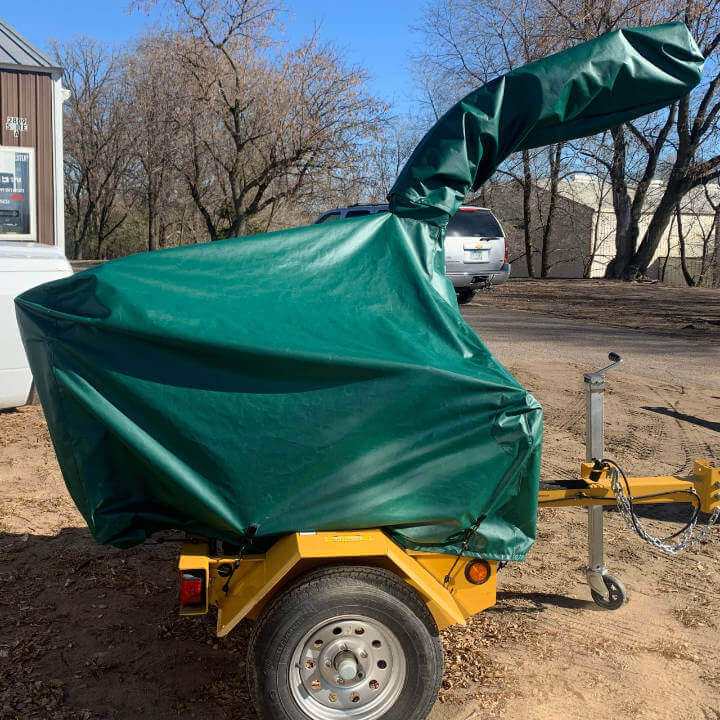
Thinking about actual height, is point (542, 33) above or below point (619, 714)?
above

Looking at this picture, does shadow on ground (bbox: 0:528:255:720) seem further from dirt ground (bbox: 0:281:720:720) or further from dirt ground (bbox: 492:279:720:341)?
dirt ground (bbox: 492:279:720:341)

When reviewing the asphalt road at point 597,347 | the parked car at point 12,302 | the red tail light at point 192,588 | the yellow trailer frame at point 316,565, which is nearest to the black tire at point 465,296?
the asphalt road at point 597,347

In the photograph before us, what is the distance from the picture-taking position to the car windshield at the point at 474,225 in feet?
57.9

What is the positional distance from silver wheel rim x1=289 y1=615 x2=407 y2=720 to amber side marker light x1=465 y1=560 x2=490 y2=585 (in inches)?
17.3

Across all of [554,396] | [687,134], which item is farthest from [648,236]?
[554,396]

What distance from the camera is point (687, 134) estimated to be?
2489cm

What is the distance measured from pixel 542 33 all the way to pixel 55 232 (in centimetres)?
1874

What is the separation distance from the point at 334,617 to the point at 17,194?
1111cm

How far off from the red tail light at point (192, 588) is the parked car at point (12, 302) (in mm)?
4287

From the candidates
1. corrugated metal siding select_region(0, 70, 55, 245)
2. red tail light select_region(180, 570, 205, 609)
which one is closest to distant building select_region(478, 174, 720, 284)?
corrugated metal siding select_region(0, 70, 55, 245)

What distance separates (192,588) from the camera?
3162 millimetres

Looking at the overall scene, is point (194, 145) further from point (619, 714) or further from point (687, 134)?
point (619, 714)

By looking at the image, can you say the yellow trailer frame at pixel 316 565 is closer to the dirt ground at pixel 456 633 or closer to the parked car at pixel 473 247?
the dirt ground at pixel 456 633

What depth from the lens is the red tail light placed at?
3154 mm
